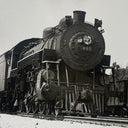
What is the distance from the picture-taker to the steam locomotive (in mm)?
11070

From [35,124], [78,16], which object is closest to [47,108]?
[78,16]

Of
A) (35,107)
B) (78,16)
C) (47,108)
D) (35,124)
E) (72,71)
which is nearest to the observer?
(35,124)

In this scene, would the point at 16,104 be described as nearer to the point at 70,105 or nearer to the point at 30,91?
the point at 30,91

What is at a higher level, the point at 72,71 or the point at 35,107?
the point at 72,71

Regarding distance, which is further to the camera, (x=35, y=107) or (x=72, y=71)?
(x=35, y=107)

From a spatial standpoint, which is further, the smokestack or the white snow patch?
the smokestack

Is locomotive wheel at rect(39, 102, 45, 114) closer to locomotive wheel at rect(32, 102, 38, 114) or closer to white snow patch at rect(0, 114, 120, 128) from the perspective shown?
locomotive wheel at rect(32, 102, 38, 114)

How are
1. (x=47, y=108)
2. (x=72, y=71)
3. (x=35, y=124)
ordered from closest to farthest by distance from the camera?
(x=35, y=124)
(x=47, y=108)
(x=72, y=71)

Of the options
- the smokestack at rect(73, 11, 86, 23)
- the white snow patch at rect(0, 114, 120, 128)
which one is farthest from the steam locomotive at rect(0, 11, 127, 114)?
the white snow patch at rect(0, 114, 120, 128)

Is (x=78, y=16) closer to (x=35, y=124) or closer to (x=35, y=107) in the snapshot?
(x=35, y=107)

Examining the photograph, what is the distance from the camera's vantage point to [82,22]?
1214cm

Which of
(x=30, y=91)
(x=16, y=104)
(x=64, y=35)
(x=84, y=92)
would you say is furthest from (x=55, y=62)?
(x=16, y=104)

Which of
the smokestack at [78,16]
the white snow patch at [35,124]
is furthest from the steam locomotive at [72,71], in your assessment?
the white snow patch at [35,124]

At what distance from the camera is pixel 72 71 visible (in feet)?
40.1
